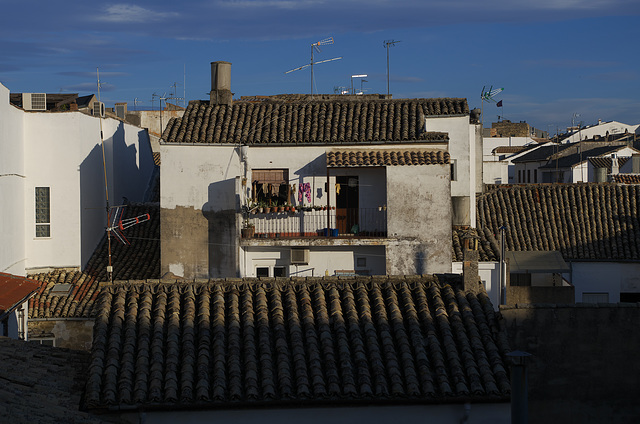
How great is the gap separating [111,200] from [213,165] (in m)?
7.41

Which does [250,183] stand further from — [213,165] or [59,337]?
[59,337]

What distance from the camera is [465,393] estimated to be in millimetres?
11922

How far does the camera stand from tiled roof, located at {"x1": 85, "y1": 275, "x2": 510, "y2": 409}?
1179cm

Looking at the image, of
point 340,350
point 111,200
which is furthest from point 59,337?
point 340,350

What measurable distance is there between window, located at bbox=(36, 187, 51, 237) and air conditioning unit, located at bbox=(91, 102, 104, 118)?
151 inches

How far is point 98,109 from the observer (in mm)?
31844

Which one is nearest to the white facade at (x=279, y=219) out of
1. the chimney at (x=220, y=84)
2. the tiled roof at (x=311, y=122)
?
the tiled roof at (x=311, y=122)

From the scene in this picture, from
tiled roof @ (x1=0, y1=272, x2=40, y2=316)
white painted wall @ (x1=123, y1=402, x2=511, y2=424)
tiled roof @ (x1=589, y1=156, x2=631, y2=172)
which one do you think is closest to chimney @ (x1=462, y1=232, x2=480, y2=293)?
white painted wall @ (x1=123, y1=402, x2=511, y2=424)

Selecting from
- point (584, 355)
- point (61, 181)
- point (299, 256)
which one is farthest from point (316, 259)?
point (584, 355)

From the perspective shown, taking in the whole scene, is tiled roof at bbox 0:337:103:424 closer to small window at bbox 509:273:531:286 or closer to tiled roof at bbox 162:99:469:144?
tiled roof at bbox 162:99:469:144

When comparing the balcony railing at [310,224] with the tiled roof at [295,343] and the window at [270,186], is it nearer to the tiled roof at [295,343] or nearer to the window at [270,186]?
the window at [270,186]

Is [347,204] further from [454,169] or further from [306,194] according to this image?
[454,169]

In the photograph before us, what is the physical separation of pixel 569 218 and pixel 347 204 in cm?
1190

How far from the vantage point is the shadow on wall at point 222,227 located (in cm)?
2473
